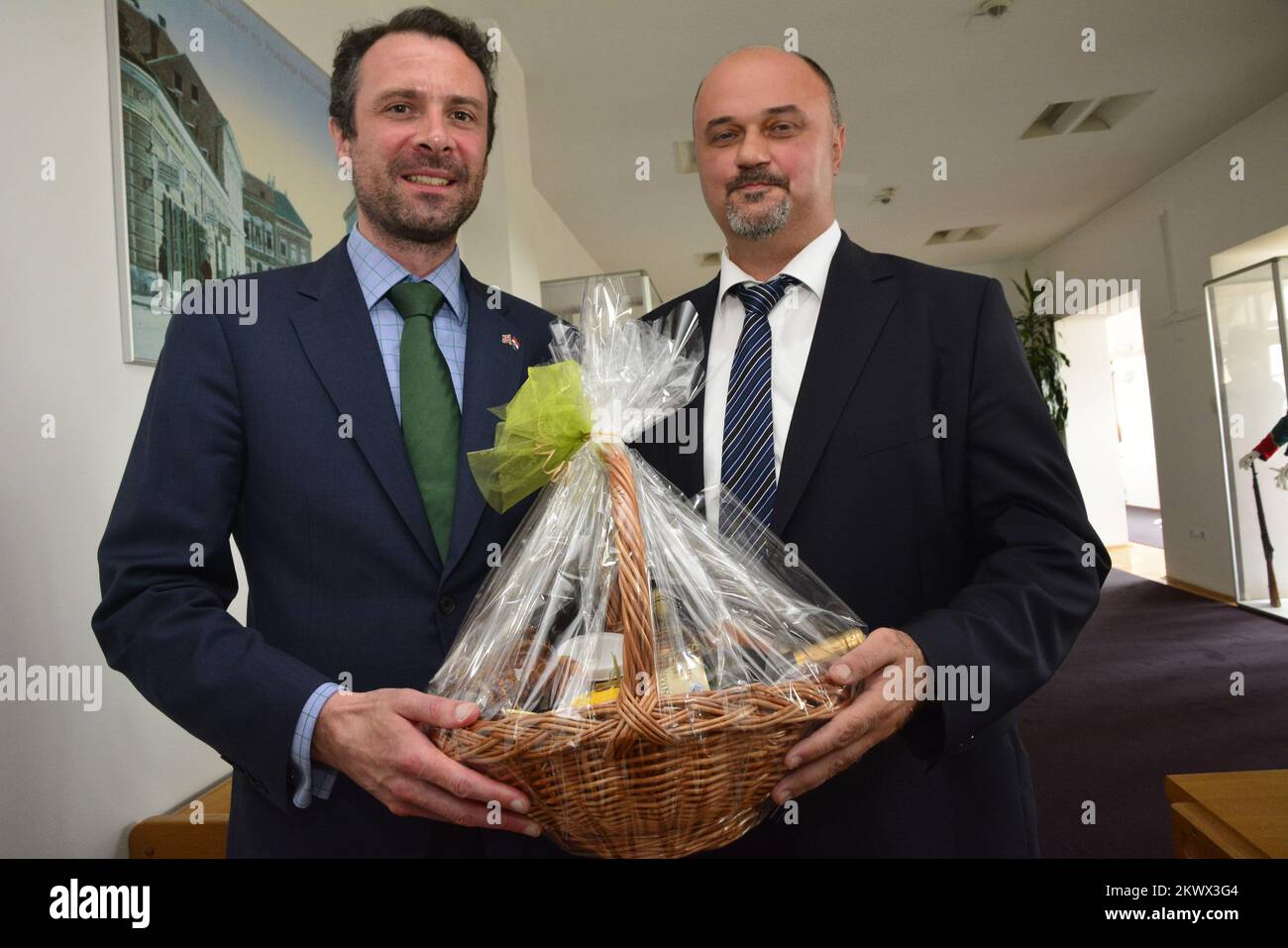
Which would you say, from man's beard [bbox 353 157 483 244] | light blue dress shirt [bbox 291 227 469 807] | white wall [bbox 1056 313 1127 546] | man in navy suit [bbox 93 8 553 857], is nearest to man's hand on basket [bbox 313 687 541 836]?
man in navy suit [bbox 93 8 553 857]

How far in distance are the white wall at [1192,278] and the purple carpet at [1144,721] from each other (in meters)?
1.36

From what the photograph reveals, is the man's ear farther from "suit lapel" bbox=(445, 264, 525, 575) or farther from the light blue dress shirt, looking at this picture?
"suit lapel" bbox=(445, 264, 525, 575)

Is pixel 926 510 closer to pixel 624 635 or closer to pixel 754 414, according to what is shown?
pixel 754 414

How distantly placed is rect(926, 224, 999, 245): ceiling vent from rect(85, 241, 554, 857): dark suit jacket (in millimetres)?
10135

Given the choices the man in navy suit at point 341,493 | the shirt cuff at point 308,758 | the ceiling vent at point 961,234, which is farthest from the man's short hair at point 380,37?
the ceiling vent at point 961,234

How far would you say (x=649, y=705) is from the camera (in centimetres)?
82

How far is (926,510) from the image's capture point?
4.45 feet

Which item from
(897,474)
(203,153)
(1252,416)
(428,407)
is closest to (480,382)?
(428,407)

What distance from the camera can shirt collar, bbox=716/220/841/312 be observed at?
1545 millimetres

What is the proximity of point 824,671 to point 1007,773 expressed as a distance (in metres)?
0.62

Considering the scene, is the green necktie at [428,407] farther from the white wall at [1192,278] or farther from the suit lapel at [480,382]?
the white wall at [1192,278]

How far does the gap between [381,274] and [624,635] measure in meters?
0.82

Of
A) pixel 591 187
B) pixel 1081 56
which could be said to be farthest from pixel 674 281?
pixel 1081 56
